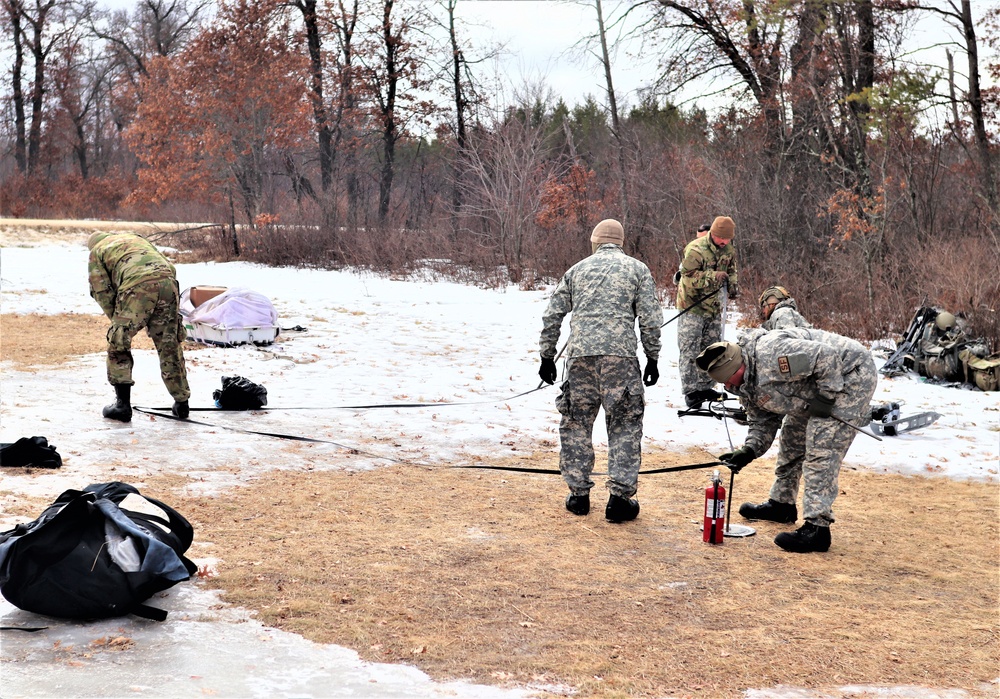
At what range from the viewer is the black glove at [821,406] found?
232 inches

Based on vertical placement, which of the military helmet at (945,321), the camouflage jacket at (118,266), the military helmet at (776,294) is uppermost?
the camouflage jacket at (118,266)

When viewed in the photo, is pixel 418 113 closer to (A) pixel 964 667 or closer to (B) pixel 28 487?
(B) pixel 28 487

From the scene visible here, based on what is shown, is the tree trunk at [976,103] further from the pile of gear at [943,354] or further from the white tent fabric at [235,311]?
the white tent fabric at [235,311]

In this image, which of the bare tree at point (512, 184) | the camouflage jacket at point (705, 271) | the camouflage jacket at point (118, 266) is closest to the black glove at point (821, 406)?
the camouflage jacket at point (705, 271)

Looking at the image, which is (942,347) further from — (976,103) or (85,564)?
(85,564)

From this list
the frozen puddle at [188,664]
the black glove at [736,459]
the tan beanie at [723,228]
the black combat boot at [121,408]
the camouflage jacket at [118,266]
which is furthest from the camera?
the tan beanie at [723,228]

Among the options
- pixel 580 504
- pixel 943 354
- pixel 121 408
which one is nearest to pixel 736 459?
pixel 580 504

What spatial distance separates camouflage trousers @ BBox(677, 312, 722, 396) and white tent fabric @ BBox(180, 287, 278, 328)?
620 centimetres

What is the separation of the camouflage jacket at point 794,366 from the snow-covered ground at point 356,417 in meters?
2.20

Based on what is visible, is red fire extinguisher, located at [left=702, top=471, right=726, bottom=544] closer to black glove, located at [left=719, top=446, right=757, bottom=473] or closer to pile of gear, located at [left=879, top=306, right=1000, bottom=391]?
black glove, located at [left=719, top=446, right=757, bottom=473]

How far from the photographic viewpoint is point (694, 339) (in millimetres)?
10250

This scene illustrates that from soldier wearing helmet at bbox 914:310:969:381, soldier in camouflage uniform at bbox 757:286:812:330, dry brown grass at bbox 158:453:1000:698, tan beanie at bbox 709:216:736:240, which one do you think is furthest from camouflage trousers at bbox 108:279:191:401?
soldier wearing helmet at bbox 914:310:969:381

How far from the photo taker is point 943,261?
14195mm

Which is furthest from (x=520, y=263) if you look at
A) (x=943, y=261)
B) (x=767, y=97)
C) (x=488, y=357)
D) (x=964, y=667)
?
(x=964, y=667)
